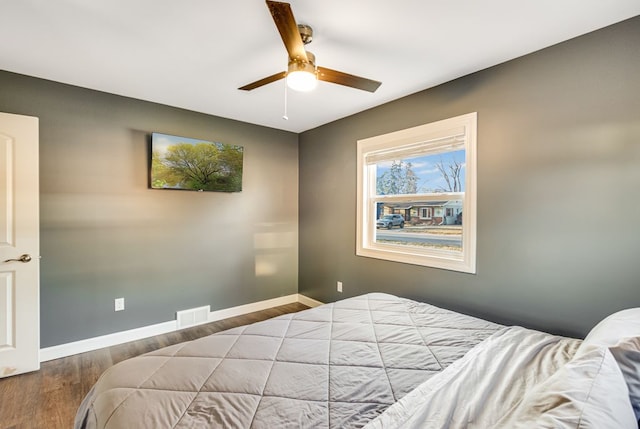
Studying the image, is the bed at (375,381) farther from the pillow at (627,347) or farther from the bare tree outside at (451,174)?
the bare tree outside at (451,174)

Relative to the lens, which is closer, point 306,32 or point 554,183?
point 306,32

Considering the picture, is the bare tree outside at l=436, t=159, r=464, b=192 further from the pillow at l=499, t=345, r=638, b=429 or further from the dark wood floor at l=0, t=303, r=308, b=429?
A: the dark wood floor at l=0, t=303, r=308, b=429

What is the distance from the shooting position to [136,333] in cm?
300

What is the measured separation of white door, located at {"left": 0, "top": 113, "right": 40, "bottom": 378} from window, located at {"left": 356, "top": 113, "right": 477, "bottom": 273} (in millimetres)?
2949

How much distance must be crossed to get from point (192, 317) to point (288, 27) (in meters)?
3.09

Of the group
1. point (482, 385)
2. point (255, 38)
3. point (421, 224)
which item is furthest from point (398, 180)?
point (482, 385)

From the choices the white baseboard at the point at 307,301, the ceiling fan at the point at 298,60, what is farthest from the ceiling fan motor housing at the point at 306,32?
the white baseboard at the point at 307,301

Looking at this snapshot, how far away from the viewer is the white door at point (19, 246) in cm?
229

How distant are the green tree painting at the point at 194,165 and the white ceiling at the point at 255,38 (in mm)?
579

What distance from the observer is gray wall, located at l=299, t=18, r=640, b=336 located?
1.74 m

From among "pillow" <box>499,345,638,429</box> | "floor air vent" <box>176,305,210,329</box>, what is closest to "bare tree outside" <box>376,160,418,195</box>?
"pillow" <box>499,345,638,429</box>

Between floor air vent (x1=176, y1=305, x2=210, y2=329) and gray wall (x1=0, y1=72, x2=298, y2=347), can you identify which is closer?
gray wall (x1=0, y1=72, x2=298, y2=347)

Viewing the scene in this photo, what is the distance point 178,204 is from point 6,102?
1.55 m

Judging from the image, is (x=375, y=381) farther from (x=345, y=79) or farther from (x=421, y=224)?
(x=421, y=224)
